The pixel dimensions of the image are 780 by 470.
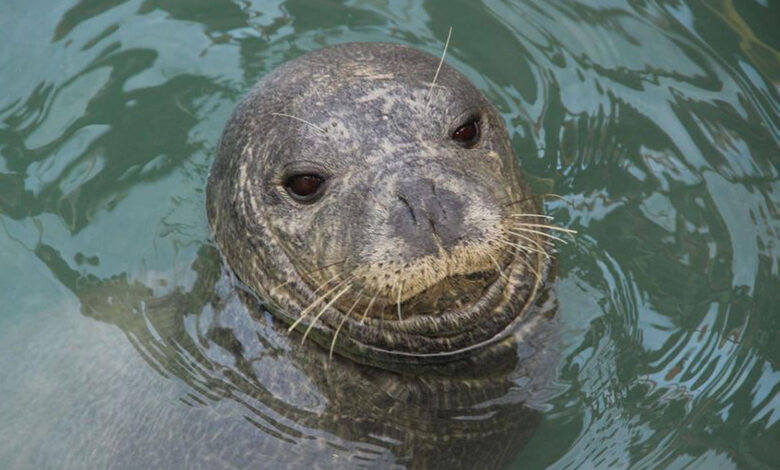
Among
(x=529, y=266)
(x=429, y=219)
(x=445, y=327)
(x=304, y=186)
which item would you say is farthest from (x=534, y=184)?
(x=429, y=219)

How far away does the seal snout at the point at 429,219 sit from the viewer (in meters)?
4.58

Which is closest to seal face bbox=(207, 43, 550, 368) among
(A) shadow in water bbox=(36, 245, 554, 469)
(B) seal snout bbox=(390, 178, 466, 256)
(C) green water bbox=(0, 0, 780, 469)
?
(B) seal snout bbox=(390, 178, 466, 256)

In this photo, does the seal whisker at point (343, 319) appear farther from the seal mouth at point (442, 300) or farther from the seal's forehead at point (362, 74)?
the seal's forehead at point (362, 74)

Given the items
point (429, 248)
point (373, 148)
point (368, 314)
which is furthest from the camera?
point (368, 314)

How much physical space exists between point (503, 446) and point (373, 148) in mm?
1605

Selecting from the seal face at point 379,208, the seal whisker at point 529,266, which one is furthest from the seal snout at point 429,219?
the seal whisker at point 529,266

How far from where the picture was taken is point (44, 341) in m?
6.03

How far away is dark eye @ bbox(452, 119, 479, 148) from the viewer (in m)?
5.27

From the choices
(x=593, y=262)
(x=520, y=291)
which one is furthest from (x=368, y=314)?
(x=593, y=262)

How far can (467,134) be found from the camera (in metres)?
5.32

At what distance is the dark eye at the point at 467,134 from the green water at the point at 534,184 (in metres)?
1.14

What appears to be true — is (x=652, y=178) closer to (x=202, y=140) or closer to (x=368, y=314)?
(x=368, y=314)

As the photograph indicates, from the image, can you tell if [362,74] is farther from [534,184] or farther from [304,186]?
[534,184]

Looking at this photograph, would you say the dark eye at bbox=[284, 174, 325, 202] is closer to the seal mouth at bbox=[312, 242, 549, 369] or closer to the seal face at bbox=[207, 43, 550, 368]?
the seal face at bbox=[207, 43, 550, 368]
